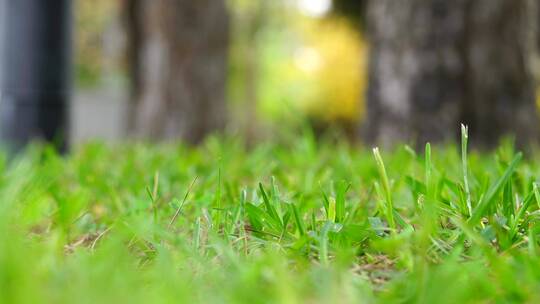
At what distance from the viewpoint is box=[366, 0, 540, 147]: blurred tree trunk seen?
12.6 feet

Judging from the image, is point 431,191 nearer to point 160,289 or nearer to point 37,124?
point 160,289

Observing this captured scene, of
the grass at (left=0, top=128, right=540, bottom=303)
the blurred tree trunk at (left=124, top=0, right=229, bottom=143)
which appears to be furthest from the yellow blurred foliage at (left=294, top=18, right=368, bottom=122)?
the grass at (left=0, top=128, right=540, bottom=303)

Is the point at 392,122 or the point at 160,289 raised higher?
the point at 160,289

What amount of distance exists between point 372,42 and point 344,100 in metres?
8.42

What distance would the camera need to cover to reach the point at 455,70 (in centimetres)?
387

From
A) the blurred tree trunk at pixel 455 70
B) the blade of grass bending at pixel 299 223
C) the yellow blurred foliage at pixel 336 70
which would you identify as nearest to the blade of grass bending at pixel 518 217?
the blade of grass bending at pixel 299 223

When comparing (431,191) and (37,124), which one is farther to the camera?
(37,124)

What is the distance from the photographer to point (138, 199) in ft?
5.04

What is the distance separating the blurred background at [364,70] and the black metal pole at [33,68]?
0.02m

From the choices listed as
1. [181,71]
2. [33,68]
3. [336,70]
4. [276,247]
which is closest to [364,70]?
[33,68]

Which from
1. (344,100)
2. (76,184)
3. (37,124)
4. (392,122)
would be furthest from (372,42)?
(344,100)

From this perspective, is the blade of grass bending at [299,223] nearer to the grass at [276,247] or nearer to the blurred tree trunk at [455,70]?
the grass at [276,247]

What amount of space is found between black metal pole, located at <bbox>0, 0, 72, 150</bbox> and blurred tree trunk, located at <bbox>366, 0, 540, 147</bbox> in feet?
5.66

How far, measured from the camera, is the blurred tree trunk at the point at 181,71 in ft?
22.9
